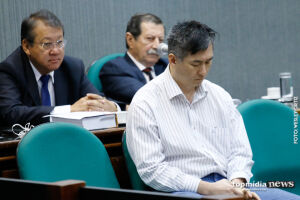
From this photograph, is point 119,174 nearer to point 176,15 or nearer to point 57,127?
point 57,127

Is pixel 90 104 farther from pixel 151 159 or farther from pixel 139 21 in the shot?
pixel 139 21

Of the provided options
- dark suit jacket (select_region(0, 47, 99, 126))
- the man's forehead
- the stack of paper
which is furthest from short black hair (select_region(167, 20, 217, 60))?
the man's forehead

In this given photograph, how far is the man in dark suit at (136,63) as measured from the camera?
10.5 ft

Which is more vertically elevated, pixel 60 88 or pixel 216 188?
pixel 60 88

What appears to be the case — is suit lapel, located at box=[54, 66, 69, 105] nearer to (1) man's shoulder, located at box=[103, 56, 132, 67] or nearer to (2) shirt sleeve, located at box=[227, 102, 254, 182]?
(1) man's shoulder, located at box=[103, 56, 132, 67]

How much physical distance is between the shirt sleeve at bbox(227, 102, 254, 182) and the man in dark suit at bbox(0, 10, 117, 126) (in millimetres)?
685

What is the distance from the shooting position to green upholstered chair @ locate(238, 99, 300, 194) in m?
2.30

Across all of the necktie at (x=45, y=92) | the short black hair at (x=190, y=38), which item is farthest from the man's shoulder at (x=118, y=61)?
the short black hair at (x=190, y=38)

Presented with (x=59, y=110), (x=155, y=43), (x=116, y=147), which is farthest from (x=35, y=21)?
(x=155, y=43)

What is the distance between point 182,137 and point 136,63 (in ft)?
4.95

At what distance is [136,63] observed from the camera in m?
3.41

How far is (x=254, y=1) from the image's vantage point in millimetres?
4680

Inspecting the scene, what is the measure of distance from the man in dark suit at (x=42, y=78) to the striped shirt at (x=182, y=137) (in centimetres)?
53

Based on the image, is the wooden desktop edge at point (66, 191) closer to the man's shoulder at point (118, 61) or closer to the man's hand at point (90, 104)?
the man's hand at point (90, 104)
